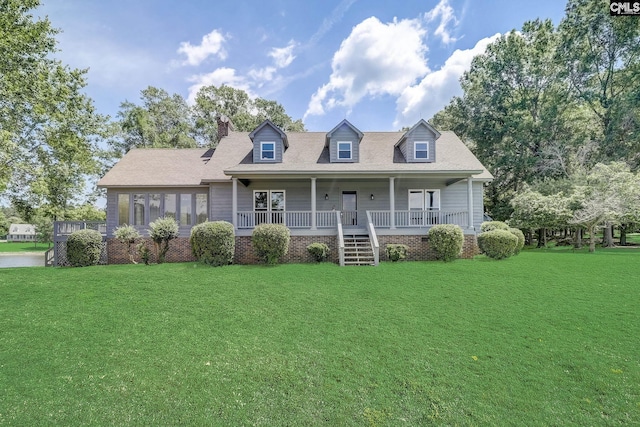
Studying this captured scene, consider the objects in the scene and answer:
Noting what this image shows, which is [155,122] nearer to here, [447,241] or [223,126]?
[223,126]

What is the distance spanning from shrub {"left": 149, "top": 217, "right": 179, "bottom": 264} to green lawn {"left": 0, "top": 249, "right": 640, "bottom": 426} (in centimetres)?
356

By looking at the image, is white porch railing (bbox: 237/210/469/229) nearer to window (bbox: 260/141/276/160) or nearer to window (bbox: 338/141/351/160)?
window (bbox: 260/141/276/160)

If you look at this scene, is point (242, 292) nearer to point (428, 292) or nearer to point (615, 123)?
point (428, 292)

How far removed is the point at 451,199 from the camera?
1634cm

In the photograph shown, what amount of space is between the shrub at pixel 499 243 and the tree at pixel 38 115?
19422 millimetres

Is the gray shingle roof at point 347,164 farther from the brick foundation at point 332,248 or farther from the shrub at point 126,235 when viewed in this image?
the shrub at point 126,235

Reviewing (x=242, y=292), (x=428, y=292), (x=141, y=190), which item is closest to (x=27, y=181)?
(x=141, y=190)

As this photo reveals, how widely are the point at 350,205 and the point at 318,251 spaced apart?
16.3 feet

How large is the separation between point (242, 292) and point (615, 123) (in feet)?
95.6

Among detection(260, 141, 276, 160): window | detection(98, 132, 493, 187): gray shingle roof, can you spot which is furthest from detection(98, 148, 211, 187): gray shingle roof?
detection(260, 141, 276, 160): window

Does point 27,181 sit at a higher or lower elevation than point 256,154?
lower

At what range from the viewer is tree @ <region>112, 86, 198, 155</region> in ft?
91.7

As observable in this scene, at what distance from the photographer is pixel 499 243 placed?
12055 mm

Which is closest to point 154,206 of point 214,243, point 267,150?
point 214,243
